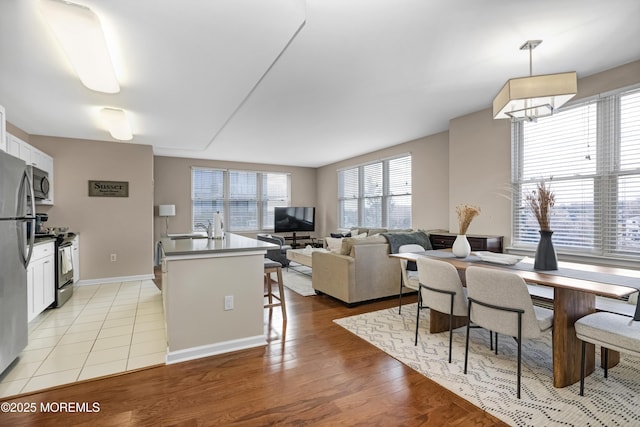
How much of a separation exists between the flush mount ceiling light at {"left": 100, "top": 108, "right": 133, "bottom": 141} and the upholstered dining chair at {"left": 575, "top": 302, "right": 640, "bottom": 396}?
5117 mm

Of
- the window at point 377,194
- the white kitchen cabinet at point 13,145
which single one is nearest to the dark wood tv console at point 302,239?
the window at point 377,194

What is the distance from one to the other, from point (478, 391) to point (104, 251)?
598cm

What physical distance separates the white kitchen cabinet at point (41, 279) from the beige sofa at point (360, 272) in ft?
11.0

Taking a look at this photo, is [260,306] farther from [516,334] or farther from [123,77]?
[123,77]

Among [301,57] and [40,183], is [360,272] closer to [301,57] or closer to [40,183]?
[301,57]

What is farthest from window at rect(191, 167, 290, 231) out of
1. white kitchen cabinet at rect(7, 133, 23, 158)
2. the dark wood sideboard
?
the dark wood sideboard

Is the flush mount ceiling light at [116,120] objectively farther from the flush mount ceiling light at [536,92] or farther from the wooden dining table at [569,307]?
the wooden dining table at [569,307]

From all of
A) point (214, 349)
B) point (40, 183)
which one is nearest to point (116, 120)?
point (40, 183)

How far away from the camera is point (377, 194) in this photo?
7199 millimetres

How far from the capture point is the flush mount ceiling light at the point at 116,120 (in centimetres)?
383

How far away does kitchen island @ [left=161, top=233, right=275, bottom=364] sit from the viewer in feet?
8.45

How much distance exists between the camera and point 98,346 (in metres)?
2.86

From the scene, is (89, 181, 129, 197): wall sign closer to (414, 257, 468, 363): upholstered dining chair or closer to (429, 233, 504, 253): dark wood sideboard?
(414, 257, 468, 363): upholstered dining chair

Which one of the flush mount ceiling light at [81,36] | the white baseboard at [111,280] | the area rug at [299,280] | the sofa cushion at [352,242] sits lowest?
the area rug at [299,280]
